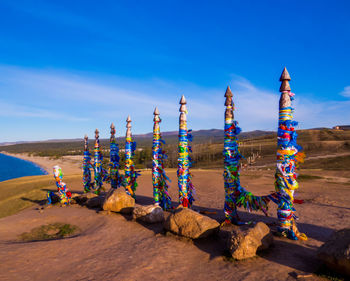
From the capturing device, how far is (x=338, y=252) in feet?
18.5

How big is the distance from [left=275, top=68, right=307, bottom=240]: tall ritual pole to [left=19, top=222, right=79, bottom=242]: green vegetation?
8960 millimetres

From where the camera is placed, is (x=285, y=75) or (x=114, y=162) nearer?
(x=285, y=75)

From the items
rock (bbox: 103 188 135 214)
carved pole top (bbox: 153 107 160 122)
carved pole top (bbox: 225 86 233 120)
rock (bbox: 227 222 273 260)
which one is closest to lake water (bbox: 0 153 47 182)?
rock (bbox: 103 188 135 214)

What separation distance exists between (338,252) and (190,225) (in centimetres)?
457

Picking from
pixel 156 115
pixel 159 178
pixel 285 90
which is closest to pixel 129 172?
pixel 159 178

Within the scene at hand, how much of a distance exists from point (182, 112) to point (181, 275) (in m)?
7.86

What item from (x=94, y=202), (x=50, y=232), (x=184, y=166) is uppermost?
(x=184, y=166)

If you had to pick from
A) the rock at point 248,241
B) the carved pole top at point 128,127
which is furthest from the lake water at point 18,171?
the rock at point 248,241

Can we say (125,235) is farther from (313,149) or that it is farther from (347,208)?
(313,149)

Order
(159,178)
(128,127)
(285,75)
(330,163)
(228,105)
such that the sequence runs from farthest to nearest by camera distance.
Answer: (330,163), (128,127), (159,178), (228,105), (285,75)

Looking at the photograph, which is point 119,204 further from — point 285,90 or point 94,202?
point 285,90

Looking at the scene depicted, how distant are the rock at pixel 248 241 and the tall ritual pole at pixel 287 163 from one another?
1.24m

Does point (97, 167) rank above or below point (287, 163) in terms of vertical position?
below

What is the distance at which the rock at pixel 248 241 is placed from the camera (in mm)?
6941
